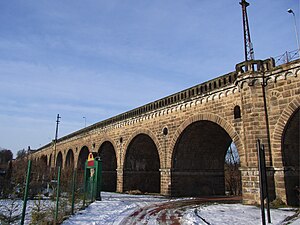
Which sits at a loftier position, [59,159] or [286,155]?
[59,159]

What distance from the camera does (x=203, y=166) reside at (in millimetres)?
20109

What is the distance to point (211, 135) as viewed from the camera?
19219 millimetres

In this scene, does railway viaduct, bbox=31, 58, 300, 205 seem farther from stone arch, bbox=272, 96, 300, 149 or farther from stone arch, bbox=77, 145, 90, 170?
stone arch, bbox=77, 145, 90, 170

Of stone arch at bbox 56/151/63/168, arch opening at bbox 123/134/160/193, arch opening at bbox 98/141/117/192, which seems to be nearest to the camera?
arch opening at bbox 123/134/160/193

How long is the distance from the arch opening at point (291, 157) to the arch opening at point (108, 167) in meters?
19.3

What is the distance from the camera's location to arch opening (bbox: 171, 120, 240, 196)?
60.7 feet

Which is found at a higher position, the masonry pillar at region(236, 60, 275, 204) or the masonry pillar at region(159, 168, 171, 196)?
the masonry pillar at region(236, 60, 275, 204)

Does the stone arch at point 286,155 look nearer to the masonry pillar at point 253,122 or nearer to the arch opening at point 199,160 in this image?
the masonry pillar at point 253,122

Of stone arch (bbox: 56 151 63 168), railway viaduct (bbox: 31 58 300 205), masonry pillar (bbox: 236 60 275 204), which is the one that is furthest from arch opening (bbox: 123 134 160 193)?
stone arch (bbox: 56 151 63 168)

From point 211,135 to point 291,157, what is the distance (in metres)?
6.92

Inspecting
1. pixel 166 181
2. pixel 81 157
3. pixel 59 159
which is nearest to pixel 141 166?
pixel 166 181

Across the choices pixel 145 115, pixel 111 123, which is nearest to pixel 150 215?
pixel 145 115

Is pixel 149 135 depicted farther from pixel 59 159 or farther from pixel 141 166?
pixel 59 159

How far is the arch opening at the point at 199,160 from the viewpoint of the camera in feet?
60.7
